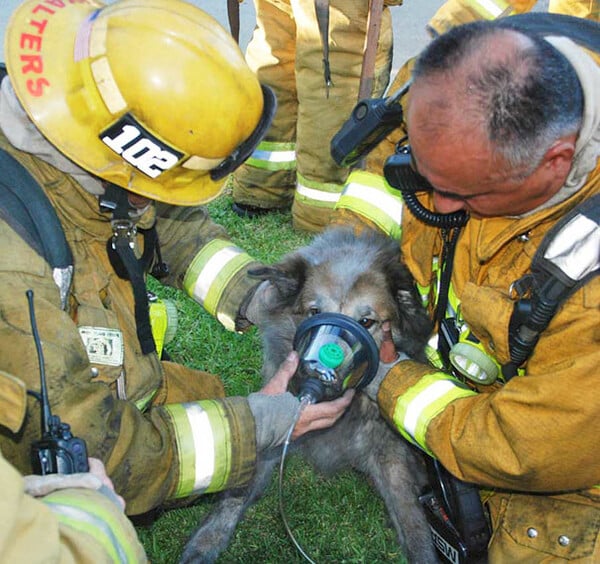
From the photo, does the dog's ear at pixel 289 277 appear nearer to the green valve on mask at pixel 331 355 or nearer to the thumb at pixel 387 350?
the thumb at pixel 387 350

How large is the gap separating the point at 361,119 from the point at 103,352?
1.65 m

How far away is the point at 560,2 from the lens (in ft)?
17.8

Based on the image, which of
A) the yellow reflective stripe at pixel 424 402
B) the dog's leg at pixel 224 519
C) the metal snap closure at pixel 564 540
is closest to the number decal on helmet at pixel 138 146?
the yellow reflective stripe at pixel 424 402

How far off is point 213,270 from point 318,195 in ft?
7.70

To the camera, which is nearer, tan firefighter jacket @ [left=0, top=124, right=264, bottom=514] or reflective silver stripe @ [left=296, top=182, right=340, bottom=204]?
tan firefighter jacket @ [left=0, top=124, right=264, bottom=514]

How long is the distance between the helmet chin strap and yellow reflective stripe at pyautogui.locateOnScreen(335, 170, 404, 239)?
125cm

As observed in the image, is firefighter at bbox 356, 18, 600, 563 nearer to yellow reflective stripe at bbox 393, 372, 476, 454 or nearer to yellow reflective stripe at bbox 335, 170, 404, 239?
yellow reflective stripe at bbox 393, 372, 476, 454

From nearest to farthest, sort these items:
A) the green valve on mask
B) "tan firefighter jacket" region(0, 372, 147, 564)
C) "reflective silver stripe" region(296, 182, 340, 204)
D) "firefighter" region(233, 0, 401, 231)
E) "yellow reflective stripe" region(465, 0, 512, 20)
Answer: "tan firefighter jacket" region(0, 372, 147, 564), the green valve on mask, "yellow reflective stripe" region(465, 0, 512, 20), "firefighter" region(233, 0, 401, 231), "reflective silver stripe" region(296, 182, 340, 204)

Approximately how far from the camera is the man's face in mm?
2381

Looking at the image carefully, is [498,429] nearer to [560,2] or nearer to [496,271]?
[496,271]

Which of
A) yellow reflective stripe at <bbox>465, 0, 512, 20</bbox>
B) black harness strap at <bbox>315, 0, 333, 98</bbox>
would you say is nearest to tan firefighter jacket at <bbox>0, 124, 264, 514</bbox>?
yellow reflective stripe at <bbox>465, 0, 512, 20</bbox>

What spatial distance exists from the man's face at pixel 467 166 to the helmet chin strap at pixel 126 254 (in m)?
1.12

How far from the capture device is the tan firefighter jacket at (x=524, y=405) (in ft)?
7.79

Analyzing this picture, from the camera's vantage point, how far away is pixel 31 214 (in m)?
2.50
